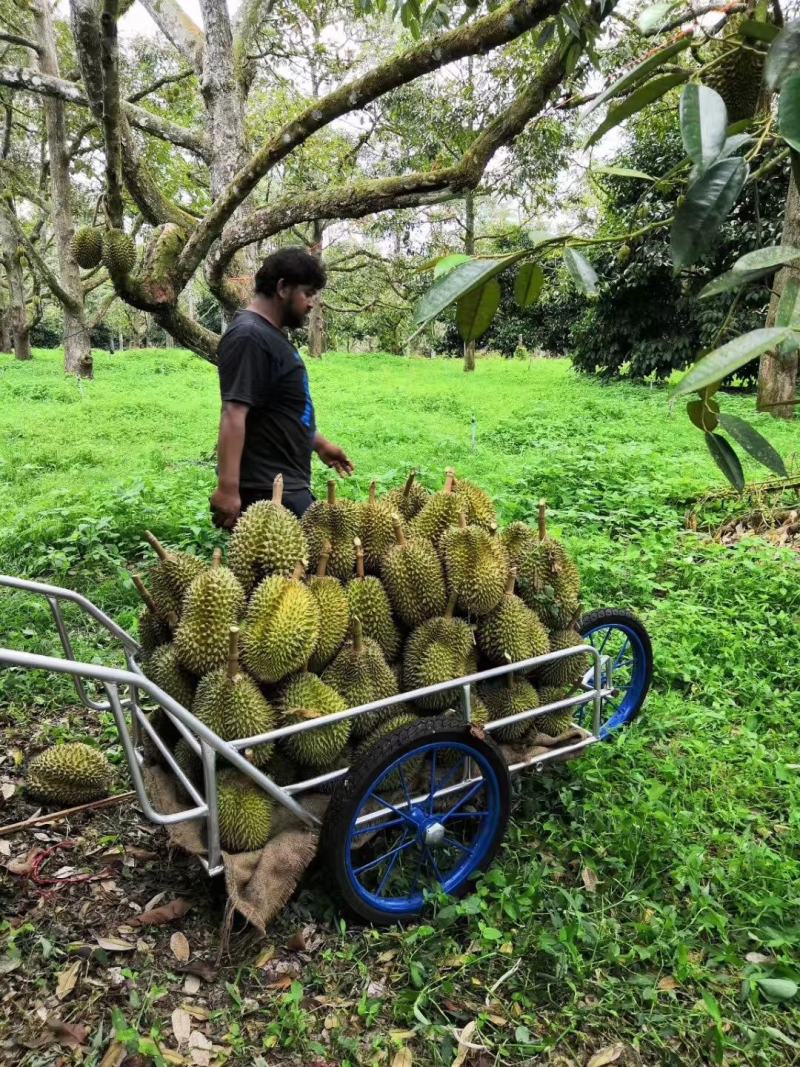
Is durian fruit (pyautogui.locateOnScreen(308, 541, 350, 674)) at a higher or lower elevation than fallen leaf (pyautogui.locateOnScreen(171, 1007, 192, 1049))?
higher

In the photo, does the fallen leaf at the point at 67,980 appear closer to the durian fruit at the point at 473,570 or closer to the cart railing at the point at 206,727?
the cart railing at the point at 206,727

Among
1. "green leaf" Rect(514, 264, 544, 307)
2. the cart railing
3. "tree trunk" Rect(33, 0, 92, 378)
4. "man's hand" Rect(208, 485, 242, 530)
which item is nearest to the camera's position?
"green leaf" Rect(514, 264, 544, 307)

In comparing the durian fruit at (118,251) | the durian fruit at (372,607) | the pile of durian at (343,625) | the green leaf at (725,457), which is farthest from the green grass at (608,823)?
the durian fruit at (118,251)

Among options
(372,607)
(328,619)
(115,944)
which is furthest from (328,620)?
(115,944)

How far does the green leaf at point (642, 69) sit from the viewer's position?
2.55 feet

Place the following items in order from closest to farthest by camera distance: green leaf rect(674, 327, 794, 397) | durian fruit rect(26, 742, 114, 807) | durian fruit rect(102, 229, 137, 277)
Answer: green leaf rect(674, 327, 794, 397) → durian fruit rect(26, 742, 114, 807) → durian fruit rect(102, 229, 137, 277)

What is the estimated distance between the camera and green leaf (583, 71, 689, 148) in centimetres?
80

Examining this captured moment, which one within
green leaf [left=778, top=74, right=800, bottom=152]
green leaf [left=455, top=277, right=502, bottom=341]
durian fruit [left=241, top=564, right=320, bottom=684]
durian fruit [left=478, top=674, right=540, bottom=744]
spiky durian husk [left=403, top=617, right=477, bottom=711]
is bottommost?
durian fruit [left=478, top=674, right=540, bottom=744]

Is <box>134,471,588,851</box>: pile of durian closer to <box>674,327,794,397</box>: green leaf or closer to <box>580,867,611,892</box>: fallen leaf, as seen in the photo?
<box>580,867,611,892</box>: fallen leaf

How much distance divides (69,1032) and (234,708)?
82 cm

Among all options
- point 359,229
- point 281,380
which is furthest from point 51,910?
point 359,229

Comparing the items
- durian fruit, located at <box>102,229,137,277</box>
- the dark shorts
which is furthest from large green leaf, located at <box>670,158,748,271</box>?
durian fruit, located at <box>102,229,137,277</box>

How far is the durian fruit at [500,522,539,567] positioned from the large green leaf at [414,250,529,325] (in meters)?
1.79

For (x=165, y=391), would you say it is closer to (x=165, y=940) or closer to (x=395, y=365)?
(x=395, y=365)
